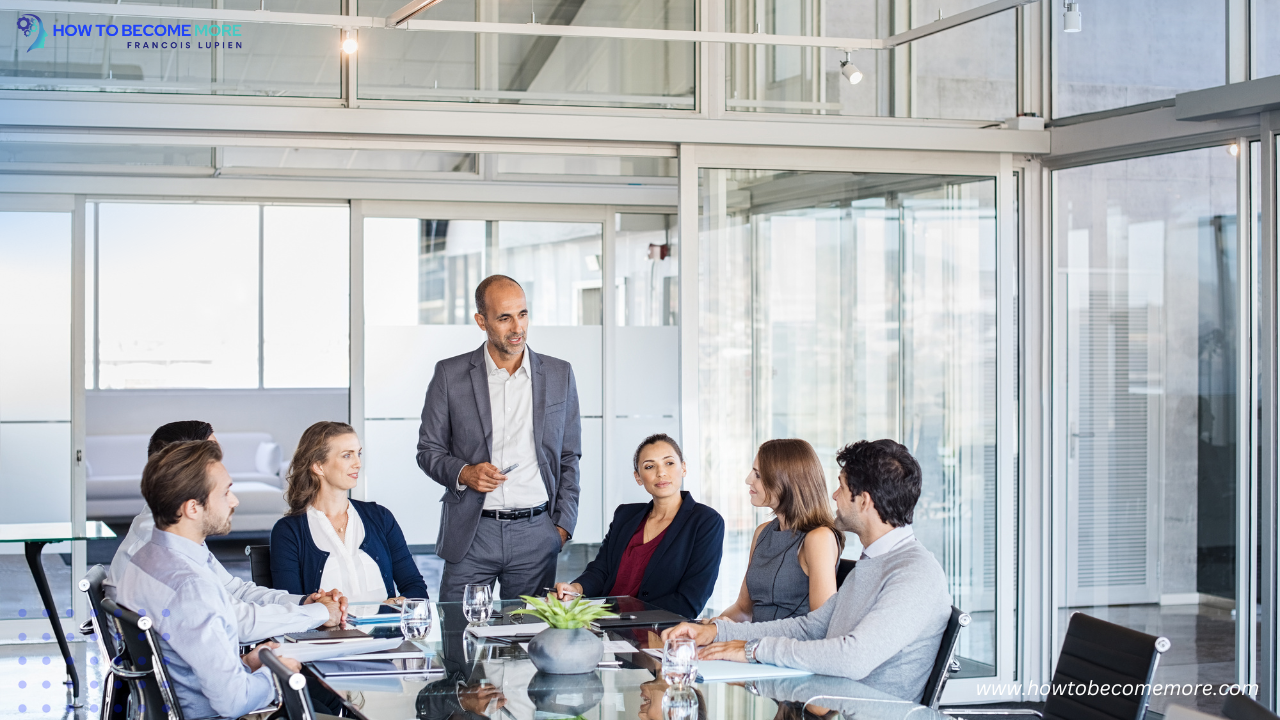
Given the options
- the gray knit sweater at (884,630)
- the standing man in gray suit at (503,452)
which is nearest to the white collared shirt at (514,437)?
the standing man in gray suit at (503,452)

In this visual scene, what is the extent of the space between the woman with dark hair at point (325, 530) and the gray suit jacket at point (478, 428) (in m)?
0.36

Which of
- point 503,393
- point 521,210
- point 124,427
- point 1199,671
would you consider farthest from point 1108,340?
point 124,427

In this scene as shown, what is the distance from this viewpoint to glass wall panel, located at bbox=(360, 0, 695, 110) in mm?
5043

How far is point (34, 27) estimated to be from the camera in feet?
18.1

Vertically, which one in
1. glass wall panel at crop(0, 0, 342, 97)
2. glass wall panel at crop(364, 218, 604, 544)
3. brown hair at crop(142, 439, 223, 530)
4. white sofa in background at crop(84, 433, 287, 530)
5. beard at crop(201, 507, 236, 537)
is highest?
glass wall panel at crop(0, 0, 342, 97)

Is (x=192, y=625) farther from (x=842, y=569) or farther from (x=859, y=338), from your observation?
(x=859, y=338)

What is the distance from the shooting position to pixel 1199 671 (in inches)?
195

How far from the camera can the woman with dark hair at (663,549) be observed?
3885 millimetres

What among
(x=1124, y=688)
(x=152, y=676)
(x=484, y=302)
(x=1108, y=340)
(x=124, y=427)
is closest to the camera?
(x=1124, y=688)

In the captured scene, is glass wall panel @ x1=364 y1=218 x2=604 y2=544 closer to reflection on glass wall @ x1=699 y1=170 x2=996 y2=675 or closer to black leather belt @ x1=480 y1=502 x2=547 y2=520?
reflection on glass wall @ x1=699 y1=170 x2=996 y2=675

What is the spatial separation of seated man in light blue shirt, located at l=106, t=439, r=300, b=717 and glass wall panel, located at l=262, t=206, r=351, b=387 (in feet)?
30.0

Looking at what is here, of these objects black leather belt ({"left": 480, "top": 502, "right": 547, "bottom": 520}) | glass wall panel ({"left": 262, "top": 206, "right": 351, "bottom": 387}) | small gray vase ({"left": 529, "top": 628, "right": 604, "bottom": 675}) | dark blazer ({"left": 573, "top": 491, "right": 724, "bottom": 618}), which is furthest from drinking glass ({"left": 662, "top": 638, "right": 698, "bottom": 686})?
glass wall panel ({"left": 262, "top": 206, "right": 351, "bottom": 387})

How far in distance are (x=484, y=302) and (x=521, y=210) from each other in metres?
2.99

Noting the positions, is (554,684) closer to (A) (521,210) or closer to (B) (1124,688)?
(B) (1124,688)
